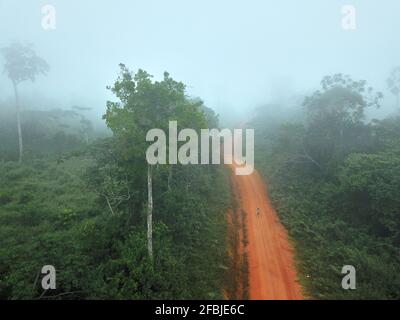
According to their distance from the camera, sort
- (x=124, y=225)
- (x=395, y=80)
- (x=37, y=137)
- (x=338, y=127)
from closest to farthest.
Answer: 1. (x=124, y=225)
2. (x=338, y=127)
3. (x=37, y=137)
4. (x=395, y=80)

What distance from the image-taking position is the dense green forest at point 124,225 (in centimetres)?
1062

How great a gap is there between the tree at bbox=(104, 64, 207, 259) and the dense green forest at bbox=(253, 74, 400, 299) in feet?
33.0

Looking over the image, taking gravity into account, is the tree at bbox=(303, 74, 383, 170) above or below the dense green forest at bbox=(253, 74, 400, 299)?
above

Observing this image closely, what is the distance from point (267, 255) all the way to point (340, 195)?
762cm

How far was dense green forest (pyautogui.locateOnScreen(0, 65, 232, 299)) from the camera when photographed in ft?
34.8

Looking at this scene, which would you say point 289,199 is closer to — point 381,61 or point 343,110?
point 343,110

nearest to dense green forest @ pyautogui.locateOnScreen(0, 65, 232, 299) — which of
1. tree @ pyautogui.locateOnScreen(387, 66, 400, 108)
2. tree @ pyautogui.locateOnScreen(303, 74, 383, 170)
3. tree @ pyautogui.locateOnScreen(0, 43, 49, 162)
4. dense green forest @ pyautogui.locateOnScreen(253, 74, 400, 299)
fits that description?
dense green forest @ pyautogui.locateOnScreen(253, 74, 400, 299)

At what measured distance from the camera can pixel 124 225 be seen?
13969mm

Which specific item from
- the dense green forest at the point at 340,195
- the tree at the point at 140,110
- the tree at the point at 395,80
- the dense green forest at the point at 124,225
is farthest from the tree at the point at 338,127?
the tree at the point at 395,80

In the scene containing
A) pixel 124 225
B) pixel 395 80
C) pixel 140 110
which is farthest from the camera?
pixel 395 80

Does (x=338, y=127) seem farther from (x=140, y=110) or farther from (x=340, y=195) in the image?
(x=140, y=110)

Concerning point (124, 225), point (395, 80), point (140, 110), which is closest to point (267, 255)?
point (124, 225)

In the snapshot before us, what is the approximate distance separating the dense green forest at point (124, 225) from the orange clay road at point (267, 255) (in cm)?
150

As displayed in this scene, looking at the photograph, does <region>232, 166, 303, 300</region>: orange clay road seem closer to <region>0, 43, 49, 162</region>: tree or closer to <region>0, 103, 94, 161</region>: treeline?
<region>0, 103, 94, 161</region>: treeline
